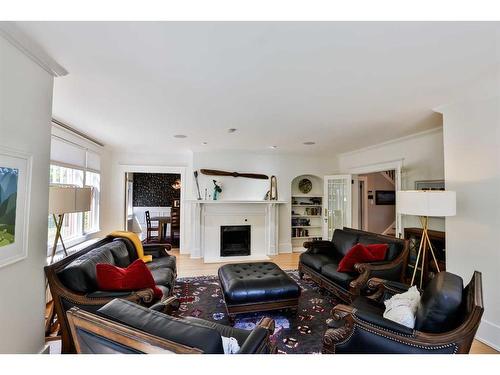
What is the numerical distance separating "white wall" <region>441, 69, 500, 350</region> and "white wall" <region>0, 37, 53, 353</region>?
139 inches

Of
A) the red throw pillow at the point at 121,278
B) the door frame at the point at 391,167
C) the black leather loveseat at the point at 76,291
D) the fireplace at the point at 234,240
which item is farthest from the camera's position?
the fireplace at the point at 234,240

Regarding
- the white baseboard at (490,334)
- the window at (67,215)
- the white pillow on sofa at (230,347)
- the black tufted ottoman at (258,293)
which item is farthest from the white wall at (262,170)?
the white pillow on sofa at (230,347)

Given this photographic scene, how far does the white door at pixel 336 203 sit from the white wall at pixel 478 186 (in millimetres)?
2810

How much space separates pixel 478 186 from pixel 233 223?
4321 millimetres

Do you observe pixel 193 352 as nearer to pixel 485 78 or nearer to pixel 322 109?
pixel 322 109

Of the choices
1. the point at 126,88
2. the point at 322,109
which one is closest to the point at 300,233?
the point at 322,109

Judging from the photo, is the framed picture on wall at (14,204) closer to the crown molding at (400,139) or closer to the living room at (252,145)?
the living room at (252,145)

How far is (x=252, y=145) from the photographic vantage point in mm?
4969

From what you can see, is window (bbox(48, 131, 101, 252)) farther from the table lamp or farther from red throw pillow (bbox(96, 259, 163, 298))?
red throw pillow (bbox(96, 259, 163, 298))

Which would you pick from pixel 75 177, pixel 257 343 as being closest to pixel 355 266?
pixel 257 343

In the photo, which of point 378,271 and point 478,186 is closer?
point 478,186

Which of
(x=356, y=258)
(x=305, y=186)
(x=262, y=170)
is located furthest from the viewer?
(x=305, y=186)

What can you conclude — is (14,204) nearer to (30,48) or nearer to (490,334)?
(30,48)

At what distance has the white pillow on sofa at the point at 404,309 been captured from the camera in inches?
62.7
